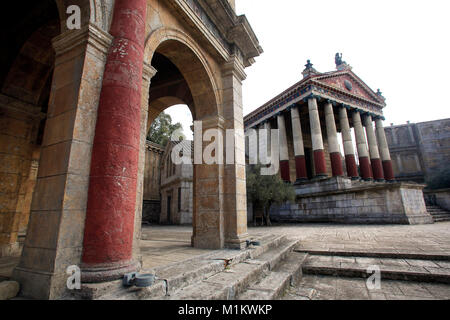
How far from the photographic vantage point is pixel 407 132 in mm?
30422

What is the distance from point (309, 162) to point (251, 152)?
692cm

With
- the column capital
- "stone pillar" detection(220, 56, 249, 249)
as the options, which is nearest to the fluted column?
"stone pillar" detection(220, 56, 249, 249)

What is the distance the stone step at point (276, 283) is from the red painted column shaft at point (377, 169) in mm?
18870

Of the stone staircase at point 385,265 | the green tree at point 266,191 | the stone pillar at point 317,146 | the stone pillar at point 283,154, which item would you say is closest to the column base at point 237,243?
the stone staircase at point 385,265

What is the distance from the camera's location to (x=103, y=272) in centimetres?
192

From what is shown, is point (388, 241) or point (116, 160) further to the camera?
point (388, 241)

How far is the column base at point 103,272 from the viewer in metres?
1.88

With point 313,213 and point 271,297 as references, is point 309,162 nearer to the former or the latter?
point 313,213

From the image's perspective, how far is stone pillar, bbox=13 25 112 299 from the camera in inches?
73.0

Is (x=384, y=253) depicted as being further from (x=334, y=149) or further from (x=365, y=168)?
(x=365, y=168)

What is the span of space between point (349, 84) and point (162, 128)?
70.1 feet

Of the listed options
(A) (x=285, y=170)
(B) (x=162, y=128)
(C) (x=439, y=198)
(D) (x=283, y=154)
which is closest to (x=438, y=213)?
(C) (x=439, y=198)

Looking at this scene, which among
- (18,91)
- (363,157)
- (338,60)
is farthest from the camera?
(338,60)

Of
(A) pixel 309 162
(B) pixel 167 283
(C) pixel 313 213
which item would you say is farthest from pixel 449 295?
(A) pixel 309 162
